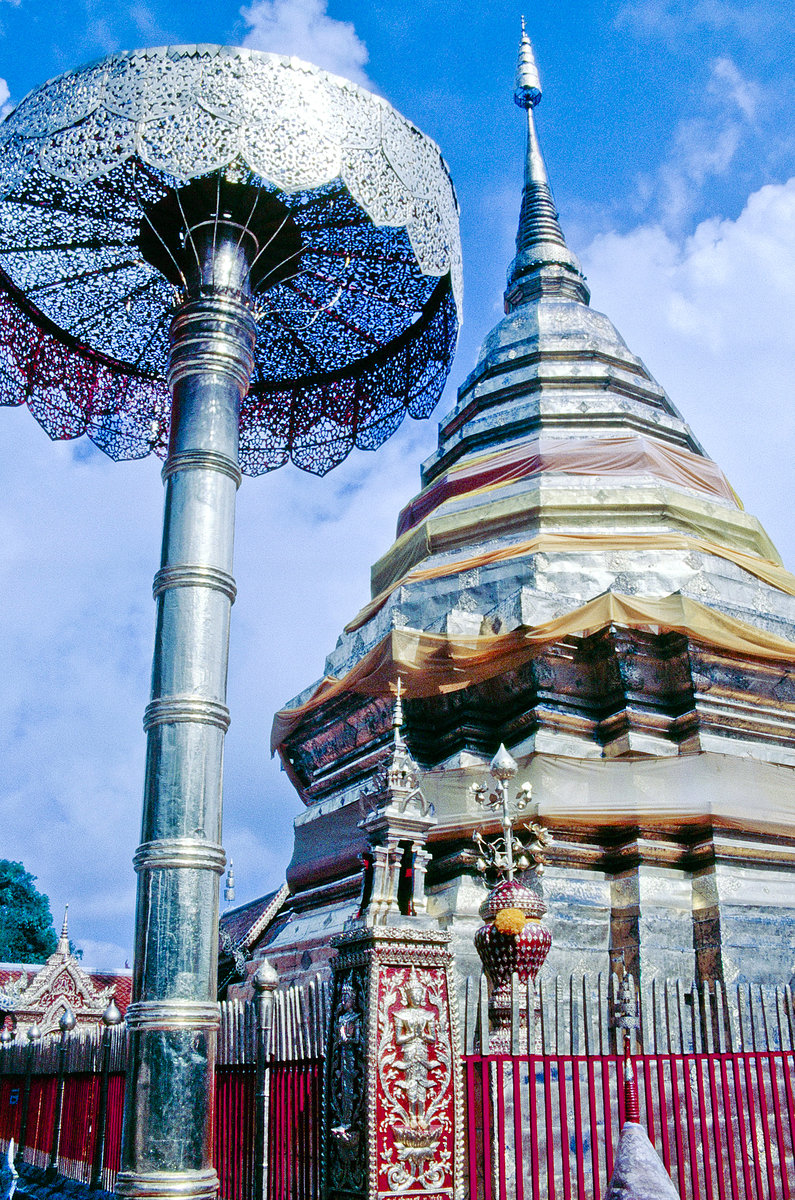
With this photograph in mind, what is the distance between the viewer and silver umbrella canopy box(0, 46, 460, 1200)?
18.1 ft

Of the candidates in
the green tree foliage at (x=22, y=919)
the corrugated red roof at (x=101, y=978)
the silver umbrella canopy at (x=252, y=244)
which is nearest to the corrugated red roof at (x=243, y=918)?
the corrugated red roof at (x=101, y=978)

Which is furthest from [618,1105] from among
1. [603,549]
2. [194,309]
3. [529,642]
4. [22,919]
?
A: [22,919]

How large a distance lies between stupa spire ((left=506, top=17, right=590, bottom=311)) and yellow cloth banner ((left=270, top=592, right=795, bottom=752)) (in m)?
10.1

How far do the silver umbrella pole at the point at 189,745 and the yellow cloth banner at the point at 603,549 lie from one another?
556 cm

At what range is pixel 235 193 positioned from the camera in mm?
7020

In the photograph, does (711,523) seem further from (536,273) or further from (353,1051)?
(353,1051)

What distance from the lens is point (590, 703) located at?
10.7 metres

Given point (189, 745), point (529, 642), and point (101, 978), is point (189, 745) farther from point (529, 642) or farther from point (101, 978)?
point (101, 978)

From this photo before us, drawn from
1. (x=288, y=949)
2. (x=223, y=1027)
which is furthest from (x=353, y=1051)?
(x=288, y=949)

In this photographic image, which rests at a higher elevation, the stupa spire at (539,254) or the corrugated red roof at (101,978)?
the stupa spire at (539,254)

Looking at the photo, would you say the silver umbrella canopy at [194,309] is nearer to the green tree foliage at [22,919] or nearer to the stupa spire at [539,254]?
the stupa spire at [539,254]

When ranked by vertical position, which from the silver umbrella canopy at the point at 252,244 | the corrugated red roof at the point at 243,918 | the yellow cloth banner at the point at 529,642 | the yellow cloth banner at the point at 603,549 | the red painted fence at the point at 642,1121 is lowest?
the red painted fence at the point at 642,1121

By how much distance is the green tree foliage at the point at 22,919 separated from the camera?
4047 centimetres

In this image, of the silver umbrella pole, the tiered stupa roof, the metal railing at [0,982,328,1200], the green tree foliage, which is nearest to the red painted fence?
the metal railing at [0,982,328,1200]
